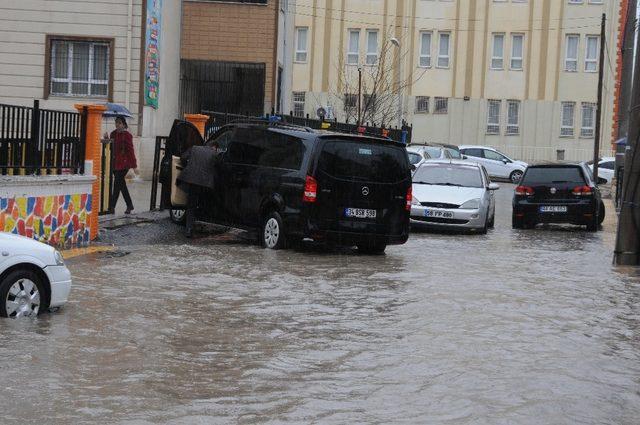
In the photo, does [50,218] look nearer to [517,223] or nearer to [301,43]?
[517,223]

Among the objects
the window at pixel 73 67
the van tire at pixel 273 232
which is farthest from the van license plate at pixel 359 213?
the window at pixel 73 67

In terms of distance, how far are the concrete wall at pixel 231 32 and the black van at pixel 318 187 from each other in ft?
58.8

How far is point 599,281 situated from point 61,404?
10210mm

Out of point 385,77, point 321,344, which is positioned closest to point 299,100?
point 385,77

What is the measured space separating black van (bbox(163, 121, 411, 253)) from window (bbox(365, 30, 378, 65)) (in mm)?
46804

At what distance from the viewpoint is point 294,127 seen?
1852 cm

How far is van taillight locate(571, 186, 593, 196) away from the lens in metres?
26.5

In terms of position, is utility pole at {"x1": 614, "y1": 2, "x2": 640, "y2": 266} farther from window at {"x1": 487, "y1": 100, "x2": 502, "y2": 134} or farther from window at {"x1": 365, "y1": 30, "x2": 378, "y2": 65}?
window at {"x1": 365, "y1": 30, "x2": 378, "y2": 65}

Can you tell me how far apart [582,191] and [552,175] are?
2.55 feet

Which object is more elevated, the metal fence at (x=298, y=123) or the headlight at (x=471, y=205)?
the metal fence at (x=298, y=123)

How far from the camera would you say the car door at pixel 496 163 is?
5330 cm

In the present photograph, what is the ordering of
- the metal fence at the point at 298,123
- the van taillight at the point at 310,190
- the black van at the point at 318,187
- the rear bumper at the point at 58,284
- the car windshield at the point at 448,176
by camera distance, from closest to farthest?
the rear bumper at the point at 58,284
the van taillight at the point at 310,190
the black van at the point at 318,187
the car windshield at the point at 448,176
the metal fence at the point at 298,123

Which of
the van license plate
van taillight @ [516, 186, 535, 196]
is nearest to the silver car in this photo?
van taillight @ [516, 186, 535, 196]

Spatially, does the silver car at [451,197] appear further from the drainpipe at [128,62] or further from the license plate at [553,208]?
the drainpipe at [128,62]
